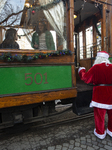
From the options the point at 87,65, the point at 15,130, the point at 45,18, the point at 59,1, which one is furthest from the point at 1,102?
the point at 87,65

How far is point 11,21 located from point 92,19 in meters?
4.06

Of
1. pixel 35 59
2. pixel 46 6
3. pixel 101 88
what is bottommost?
pixel 101 88

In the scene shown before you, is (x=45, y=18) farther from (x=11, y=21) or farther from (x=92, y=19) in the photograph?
(x=92, y=19)

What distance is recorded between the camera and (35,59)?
2.14m

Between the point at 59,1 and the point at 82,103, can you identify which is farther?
the point at 82,103

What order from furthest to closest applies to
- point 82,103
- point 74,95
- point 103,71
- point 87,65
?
point 87,65, point 82,103, point 74,95, point 103,71

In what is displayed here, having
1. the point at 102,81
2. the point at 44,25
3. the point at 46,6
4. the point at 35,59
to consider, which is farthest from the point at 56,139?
the point at 46,6

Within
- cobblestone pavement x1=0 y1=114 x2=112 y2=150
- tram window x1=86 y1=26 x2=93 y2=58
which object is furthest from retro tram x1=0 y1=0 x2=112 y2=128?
tram window x1=86 y1=26 x2=93 y2=58

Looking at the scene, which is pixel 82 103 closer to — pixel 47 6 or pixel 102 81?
pixel 102 81

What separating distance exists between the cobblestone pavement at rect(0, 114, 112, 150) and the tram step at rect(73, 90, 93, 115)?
475 mm

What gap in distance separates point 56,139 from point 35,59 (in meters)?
1.70

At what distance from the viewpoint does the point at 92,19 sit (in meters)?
4.96

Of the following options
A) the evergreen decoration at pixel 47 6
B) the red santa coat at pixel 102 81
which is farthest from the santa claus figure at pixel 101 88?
the evergreen decoration at pixel 47 6

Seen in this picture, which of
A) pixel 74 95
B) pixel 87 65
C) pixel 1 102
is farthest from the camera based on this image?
pixel 87 65
